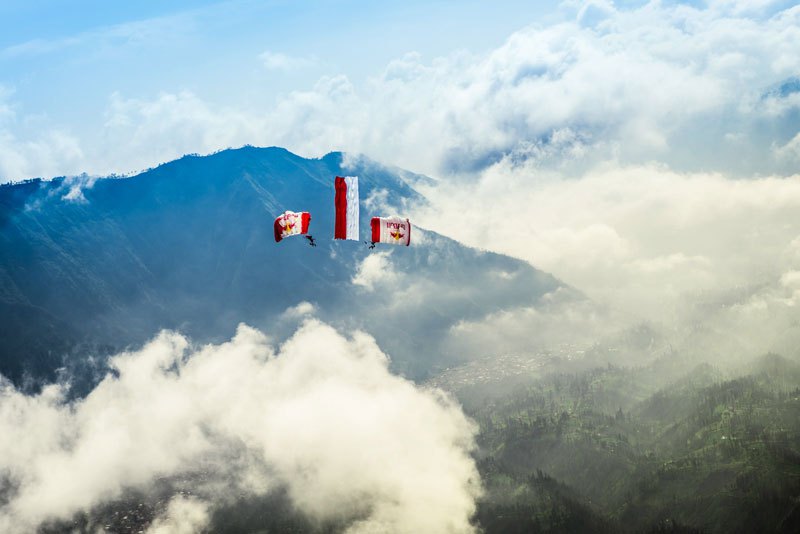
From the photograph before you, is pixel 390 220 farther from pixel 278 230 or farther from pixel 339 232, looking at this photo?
pixel 278 230

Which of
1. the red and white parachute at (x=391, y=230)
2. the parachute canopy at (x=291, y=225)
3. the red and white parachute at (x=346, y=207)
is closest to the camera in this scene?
the red and white parachute at (x=346, y=207)

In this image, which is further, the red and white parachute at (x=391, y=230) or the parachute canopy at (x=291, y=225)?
the parachute canopy at (x=291, y=225)

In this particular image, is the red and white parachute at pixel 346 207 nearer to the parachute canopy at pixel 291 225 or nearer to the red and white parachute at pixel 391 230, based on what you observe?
the red and white parachute at pixel 391 230

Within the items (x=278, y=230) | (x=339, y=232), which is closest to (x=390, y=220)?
(x=339, y=232)

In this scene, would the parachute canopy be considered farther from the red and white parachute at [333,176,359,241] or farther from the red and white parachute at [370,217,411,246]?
the red and white parachute at [370,217,411,246]

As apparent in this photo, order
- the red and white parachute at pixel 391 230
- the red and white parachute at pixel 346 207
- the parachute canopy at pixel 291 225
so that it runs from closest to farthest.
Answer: the red and white parachute at pixel 346 207 → the red and white parachute at pixel 391 230 → the parachute canopy at pixel 291 225

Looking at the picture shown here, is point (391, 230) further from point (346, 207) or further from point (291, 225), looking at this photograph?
point (291, 225)

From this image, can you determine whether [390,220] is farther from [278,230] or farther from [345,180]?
→ [278,230]

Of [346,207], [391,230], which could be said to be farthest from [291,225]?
[391,230]

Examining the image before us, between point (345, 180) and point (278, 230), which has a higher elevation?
point (345, 180)

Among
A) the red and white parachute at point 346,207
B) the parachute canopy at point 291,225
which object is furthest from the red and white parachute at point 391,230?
the parachute canopy at point 291,225

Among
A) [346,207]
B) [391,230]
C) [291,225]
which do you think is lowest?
[391,230]
